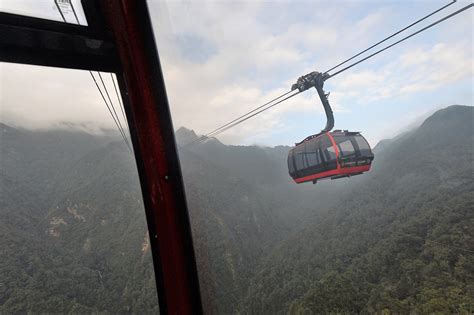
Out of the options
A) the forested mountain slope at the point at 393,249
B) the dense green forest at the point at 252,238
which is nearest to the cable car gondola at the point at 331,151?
the dense green forest at the point at 252,238

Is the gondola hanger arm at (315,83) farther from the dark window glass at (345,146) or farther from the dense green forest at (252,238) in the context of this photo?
the dense green forest at (252,238)

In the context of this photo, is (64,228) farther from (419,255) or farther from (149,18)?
(149,18)

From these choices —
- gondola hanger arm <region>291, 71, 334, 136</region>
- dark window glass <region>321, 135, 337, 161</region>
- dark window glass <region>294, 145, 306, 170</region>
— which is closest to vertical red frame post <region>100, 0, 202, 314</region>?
gondola hanger arm <region>291, 71, 334, 136</region>

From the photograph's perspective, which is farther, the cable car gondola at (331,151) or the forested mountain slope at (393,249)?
the forested mountain slope at (393,249)

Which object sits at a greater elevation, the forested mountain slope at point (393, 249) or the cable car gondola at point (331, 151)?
the cable car gondola at point (331, 151)

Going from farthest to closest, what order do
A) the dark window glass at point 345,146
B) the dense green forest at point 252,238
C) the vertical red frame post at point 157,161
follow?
1. the dense green forest at point 252,238
2. the dark window glass at point 345,146
3. the vertical red frame post at point 157,161

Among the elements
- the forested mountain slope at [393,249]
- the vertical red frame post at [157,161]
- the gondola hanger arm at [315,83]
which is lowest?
the forested mountain slope at [393,249]

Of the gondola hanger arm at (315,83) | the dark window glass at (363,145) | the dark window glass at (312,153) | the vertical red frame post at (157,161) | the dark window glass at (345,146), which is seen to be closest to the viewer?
the vertical red frame post at (157,161)

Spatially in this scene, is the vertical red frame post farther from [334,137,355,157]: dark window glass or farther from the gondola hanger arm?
[334,137,355,157]: dark window glass
